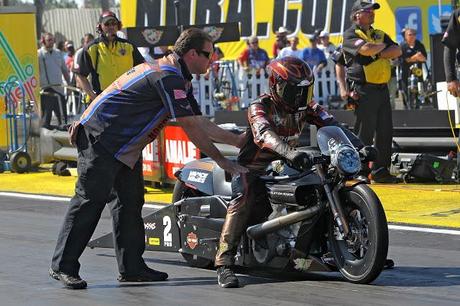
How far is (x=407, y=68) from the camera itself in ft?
74.2

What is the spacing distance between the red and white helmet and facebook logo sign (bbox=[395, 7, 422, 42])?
59.1 feet

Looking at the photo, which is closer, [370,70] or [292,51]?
[370,70]

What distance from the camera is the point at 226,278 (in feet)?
24.8

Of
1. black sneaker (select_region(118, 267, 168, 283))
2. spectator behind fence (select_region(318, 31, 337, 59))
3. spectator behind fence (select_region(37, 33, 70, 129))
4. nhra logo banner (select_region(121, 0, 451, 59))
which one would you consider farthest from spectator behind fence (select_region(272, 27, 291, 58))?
black sneaker (select_region(118, 267, 168, 283))

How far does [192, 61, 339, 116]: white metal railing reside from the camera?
23.2 metres

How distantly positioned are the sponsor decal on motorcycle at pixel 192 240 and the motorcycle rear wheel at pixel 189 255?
11cm

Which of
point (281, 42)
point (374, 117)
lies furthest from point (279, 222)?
point (281, 42)

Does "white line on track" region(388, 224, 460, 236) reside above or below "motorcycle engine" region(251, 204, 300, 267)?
below

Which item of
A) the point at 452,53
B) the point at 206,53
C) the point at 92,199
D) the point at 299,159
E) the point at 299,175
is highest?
the point at 206,53

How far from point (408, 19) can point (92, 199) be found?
18.7m

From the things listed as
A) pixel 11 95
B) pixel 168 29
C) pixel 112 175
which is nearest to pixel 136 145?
pixel 112 175

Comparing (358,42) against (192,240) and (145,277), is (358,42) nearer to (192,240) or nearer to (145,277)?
(192,240)

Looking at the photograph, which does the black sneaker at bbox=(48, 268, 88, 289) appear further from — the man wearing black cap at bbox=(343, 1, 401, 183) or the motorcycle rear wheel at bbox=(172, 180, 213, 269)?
the man wearing black cap at bbox=(343, 1, 401, 183)

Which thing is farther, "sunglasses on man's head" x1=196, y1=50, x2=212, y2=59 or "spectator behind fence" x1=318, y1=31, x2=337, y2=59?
"spectator behind fence" x1=318, y1=31, x2=337, y2=59
